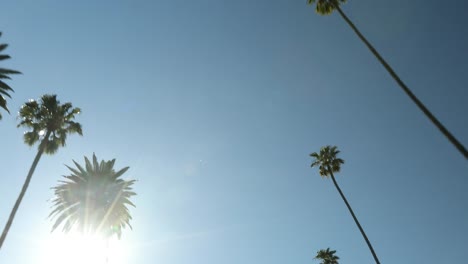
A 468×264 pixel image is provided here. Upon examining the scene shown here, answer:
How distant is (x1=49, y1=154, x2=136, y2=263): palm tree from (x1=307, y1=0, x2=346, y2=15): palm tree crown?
2260 cm

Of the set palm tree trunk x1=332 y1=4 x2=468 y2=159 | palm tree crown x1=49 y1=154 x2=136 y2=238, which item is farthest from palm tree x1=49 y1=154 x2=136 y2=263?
palm tree trunk x1=332 y1=4 x2=468 y2=159

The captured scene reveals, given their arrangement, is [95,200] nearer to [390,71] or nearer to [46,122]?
[46,122]

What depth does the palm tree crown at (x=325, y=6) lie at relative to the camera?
106 ft

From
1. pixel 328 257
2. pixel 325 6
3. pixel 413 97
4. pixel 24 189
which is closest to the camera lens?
pixel 413 97

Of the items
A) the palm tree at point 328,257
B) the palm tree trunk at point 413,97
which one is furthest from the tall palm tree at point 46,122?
the palm tree at point 328,257

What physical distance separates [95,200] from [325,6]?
26411 mm

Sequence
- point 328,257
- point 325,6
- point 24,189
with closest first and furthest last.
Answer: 1. point 24,189
2. point 325,6
3. point 328,257

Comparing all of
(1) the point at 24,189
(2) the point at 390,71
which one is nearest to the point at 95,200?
(1) the point at 24,189

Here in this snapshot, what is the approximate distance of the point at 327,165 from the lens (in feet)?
153

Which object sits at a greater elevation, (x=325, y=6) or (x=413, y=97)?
(x=325, y=6)

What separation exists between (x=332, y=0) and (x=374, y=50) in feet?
30.4

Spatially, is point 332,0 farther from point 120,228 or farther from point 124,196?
point 120,228

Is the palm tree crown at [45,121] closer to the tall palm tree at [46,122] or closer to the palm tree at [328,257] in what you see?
the tall palm tree at [46,122]

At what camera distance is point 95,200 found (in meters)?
28.8
